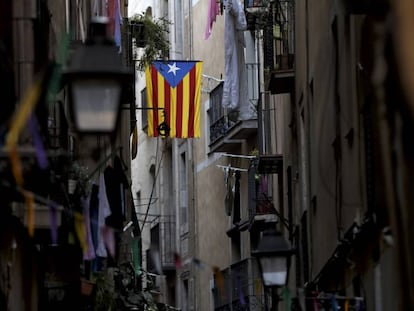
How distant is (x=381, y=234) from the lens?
13.1 meters

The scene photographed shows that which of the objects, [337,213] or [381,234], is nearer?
[381,234]

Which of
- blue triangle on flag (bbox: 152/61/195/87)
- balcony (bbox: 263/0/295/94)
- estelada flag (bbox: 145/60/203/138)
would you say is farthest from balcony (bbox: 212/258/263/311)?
balcony (bbox: 263/0/295/94)

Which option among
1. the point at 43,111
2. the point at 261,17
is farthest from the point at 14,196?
the point at 261,17

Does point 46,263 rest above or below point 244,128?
below

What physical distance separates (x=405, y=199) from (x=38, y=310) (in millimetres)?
7403

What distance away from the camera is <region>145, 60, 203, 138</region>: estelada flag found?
3266 cm

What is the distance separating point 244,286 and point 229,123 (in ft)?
15.1

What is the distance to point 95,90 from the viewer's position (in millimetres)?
9133

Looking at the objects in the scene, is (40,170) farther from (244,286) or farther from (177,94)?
(244,286)

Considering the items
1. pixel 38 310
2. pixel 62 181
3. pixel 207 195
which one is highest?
pixel 207 195

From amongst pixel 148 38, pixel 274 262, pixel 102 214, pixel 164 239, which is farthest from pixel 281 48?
pixel 164 239

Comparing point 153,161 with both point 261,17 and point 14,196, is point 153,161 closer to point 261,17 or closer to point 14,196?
point 261,17

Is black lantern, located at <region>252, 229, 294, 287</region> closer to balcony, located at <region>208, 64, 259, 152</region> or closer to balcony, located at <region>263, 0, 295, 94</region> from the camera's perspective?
balcony, located at <region>263, 0, 295, 94</region>

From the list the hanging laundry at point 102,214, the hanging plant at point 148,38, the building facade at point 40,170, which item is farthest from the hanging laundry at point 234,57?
the hanging laundry at point 102,214
